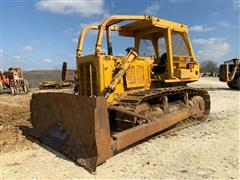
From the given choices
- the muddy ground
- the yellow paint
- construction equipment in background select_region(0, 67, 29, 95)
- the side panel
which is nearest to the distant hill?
construction equipment in background select_region(0, 67, 29, 95)

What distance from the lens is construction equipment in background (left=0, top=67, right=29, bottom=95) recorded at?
22116 mm

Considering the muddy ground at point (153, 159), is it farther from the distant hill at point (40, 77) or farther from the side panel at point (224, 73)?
the distant hill at point (40, 77)

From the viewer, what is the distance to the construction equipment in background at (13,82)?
22116 millimetres

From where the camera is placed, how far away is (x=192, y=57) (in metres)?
8.20

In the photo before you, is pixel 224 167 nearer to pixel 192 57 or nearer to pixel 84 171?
pixel 84 171

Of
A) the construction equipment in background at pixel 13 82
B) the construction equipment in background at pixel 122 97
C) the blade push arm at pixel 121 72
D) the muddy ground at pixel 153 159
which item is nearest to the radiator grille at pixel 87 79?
the construction equipment in background at pixel 122 97

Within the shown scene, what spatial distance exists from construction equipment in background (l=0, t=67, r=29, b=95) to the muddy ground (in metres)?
16.3

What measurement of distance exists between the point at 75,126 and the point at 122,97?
1613mm

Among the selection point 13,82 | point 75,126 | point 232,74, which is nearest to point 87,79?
point 75,126

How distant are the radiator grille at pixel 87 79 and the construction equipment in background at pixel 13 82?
1646cm

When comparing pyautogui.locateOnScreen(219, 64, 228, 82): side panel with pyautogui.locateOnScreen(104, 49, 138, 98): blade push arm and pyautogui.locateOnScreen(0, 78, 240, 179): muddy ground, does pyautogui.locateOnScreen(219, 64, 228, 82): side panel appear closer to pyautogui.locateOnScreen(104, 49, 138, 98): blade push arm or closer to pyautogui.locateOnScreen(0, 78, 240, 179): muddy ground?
pyautogui.locateOnScreen(0, 78, 240, 179): muddy ground

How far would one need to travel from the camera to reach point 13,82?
22.2 metres

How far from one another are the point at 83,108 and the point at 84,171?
1.03 metres

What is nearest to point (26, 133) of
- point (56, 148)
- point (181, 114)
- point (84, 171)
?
point (56, 148)
